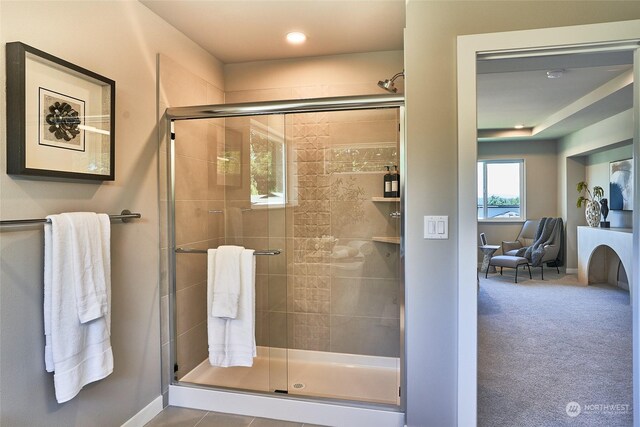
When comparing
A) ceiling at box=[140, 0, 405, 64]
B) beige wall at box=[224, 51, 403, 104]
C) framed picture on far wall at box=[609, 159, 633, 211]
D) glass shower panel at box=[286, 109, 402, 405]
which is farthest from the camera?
framed picture on far wall at box=[609, 159, 633, 211]

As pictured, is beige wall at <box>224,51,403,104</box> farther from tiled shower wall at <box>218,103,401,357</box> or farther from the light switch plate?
the light switch plate

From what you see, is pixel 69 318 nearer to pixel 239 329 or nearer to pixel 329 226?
pixel 239 329

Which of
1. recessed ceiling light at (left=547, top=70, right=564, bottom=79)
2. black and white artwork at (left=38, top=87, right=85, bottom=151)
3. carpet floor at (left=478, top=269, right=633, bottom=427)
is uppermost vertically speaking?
recessed ceiling light at (left=547, top=70, right=564, bottom=79)

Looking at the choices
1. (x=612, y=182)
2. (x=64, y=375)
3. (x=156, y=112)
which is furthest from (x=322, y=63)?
(x=612, y=182)

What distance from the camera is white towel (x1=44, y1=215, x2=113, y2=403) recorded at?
151cm

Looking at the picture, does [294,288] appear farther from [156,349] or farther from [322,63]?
[322,63]

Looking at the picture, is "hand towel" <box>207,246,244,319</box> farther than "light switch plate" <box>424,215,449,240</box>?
Yes

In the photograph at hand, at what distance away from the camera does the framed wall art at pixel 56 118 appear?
1.39m

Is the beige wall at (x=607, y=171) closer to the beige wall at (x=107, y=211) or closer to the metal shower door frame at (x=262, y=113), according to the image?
the metal shower door frame at (x=262, y=113)

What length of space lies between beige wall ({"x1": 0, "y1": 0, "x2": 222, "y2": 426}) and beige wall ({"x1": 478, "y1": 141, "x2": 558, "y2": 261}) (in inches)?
249

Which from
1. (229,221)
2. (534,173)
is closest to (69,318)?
(229,221)

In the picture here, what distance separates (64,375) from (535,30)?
8.43ft

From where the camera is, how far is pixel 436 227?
181 centimetres

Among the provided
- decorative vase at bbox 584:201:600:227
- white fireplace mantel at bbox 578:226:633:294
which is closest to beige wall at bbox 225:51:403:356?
white fireplace mantel at bbox 578:226:633:294
